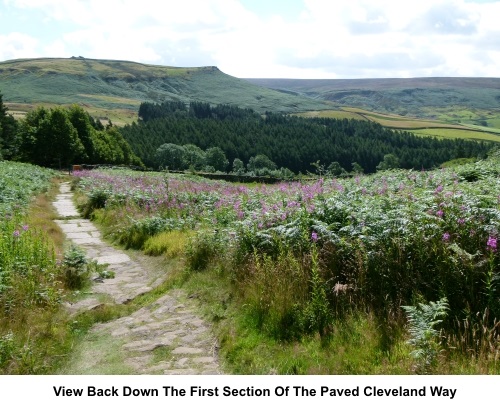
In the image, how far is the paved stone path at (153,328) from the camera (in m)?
5.39

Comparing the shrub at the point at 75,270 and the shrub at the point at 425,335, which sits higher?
the shrub at the point at 425,335

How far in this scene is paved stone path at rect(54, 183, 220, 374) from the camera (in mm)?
5395

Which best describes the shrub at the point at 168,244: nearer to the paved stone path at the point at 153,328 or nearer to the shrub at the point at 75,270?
the paved stone path at the point at 153,328

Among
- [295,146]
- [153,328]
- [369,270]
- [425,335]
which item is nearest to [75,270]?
[153,328]

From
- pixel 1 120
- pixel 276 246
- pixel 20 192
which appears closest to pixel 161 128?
pixel 1 120

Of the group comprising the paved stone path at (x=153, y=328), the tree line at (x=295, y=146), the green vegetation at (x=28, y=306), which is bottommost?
the tree line at (x=295, y=146)

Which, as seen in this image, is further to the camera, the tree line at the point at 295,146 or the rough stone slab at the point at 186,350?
the tree line at the point at 295,146

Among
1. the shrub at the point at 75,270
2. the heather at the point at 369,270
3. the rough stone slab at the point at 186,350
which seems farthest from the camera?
the shrub at the point at 75,270

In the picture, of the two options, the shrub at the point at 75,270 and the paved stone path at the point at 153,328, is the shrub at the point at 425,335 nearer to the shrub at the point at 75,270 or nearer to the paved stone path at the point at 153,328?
the paved stone path at the point at 153,328

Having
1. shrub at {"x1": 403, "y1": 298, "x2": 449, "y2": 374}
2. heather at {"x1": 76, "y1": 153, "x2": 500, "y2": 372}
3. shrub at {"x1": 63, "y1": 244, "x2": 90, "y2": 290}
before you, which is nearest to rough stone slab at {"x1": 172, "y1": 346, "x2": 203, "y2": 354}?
heather at {"x1": 76, "y1": 153, "x2": 500, "y2": 372}

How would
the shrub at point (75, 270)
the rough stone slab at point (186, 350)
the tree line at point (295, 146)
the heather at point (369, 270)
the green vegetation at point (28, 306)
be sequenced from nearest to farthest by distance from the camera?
the heather at point (369, 270) → the green vegetation at point (28, 306) → the rough stone slab at point (186, 350) → the shrub at point (75, 270) → the tree line at point (295, 146)

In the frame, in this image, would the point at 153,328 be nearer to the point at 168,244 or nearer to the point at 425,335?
the point at 425,335

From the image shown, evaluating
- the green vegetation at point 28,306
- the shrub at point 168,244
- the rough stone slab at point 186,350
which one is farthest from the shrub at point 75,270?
the rough stone slab at point 186,350
